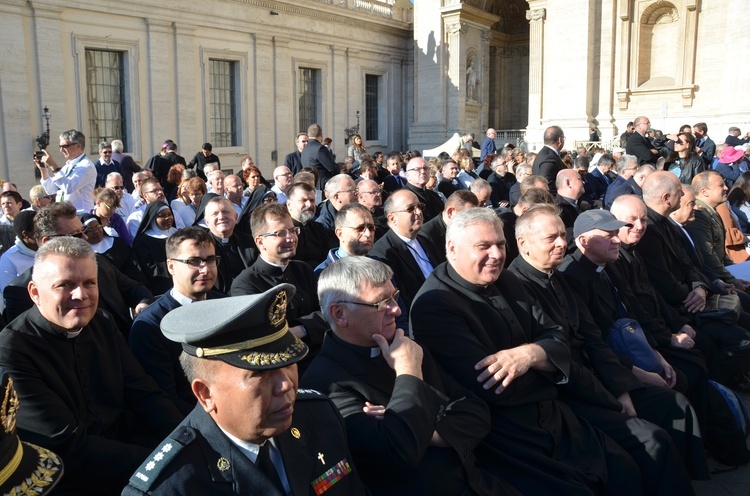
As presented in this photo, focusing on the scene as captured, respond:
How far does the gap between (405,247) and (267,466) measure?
3.52 meters

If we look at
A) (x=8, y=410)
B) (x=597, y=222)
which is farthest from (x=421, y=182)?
(x=8, y=410)

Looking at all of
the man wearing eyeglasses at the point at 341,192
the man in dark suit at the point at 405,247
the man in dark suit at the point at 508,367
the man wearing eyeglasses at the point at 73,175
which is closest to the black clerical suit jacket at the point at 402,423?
the man in dark suit at the point at 508,367

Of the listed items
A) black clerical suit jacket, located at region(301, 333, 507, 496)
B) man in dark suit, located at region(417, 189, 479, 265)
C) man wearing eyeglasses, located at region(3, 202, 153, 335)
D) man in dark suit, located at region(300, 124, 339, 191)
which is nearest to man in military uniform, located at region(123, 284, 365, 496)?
black clerical suit jacket, located at region(301, 333, 507, 496)

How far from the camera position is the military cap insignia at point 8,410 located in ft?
5.49

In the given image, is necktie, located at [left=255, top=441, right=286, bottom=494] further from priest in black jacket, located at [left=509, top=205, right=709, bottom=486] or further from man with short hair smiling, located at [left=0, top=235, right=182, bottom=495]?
priest in black jacket, located at [left=509, top=205, right=709, bottom=486]

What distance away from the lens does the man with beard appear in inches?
250

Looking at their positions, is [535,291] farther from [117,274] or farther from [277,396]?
[117,274]

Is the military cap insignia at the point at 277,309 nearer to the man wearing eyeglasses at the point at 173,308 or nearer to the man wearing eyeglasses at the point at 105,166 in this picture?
the man wearing eyeglasses at the point at 173,308

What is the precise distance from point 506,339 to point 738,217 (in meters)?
6.93

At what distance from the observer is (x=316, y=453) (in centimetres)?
227

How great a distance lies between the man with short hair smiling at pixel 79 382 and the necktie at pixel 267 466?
3.86 ft

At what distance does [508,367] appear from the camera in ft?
10.7

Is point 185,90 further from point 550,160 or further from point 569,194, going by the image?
point 569,194

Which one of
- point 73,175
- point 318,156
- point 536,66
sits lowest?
point 73,175
